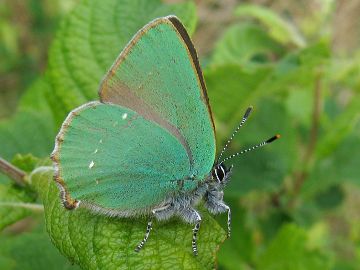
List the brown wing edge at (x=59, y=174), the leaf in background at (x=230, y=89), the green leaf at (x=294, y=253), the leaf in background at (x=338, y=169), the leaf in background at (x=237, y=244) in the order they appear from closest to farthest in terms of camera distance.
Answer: the brown wing edge at (x=59, y=174) < the leaf in background at (x=230, y=89) < the green leaf at (x=294, y=253) < the leaf in background at (x=237, y=244) < the leaf in background at (x=338, y=169)

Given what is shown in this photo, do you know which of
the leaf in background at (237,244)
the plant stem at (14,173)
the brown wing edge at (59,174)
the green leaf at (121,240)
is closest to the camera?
the green leaf at (121,240)

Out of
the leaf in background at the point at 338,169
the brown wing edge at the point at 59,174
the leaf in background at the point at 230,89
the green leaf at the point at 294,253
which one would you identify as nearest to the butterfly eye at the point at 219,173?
the brown wing edge at the point at 59,174

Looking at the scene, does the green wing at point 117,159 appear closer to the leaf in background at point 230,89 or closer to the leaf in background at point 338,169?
the leaf in background at point 230,89

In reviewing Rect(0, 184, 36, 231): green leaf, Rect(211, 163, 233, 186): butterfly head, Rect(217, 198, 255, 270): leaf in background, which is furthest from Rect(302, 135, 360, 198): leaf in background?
Rect(0, 184, 36, 231): green leaf

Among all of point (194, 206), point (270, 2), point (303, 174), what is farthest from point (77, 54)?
point (270, 2)

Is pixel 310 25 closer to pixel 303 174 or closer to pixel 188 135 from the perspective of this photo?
pixel 303 174

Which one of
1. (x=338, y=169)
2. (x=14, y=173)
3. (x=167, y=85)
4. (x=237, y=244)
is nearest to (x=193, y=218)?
A: (x=167, y=85)
